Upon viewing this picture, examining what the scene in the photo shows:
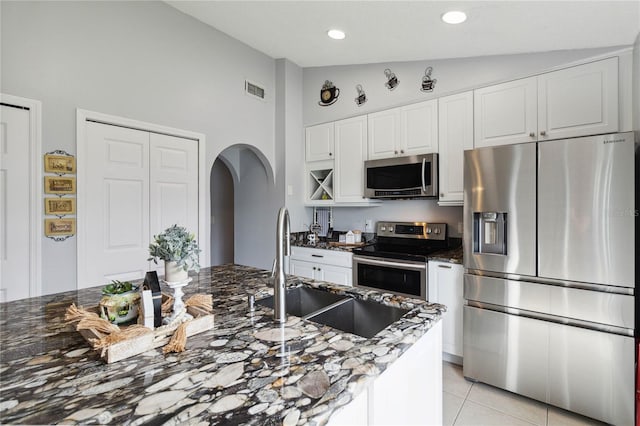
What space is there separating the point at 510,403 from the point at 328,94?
3.35 meters

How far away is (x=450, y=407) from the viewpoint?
2125 mm

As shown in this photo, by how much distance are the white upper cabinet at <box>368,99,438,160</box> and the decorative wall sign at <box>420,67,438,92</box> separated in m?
0.15

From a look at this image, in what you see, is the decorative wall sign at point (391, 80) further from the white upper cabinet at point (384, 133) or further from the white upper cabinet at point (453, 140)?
the white upper cabinet at point (453, 140)

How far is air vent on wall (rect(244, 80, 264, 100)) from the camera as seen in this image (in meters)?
3.48

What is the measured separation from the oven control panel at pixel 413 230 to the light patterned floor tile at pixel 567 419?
61.8 inches

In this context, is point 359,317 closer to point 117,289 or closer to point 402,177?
point 117,289

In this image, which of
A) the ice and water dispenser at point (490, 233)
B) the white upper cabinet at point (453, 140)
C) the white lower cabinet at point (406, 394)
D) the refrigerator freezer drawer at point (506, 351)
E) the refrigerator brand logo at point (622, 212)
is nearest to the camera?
the white lower cabinet at point (406, 394)

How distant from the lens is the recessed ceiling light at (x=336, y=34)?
2.74 m

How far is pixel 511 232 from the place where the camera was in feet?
7.11

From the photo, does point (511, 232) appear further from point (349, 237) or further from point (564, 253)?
point (349, 237)

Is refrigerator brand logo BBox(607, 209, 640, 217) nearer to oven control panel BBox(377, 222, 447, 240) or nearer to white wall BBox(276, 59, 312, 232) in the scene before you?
oven control panel BBox(377, 222, 447, 240)

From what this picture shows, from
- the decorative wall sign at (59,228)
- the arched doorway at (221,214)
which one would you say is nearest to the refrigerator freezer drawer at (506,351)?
the decorative wall sign at (59,228)

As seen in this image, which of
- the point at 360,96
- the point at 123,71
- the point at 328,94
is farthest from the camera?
the point at 328,94

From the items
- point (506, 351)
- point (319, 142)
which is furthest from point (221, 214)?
point (506, 351)
